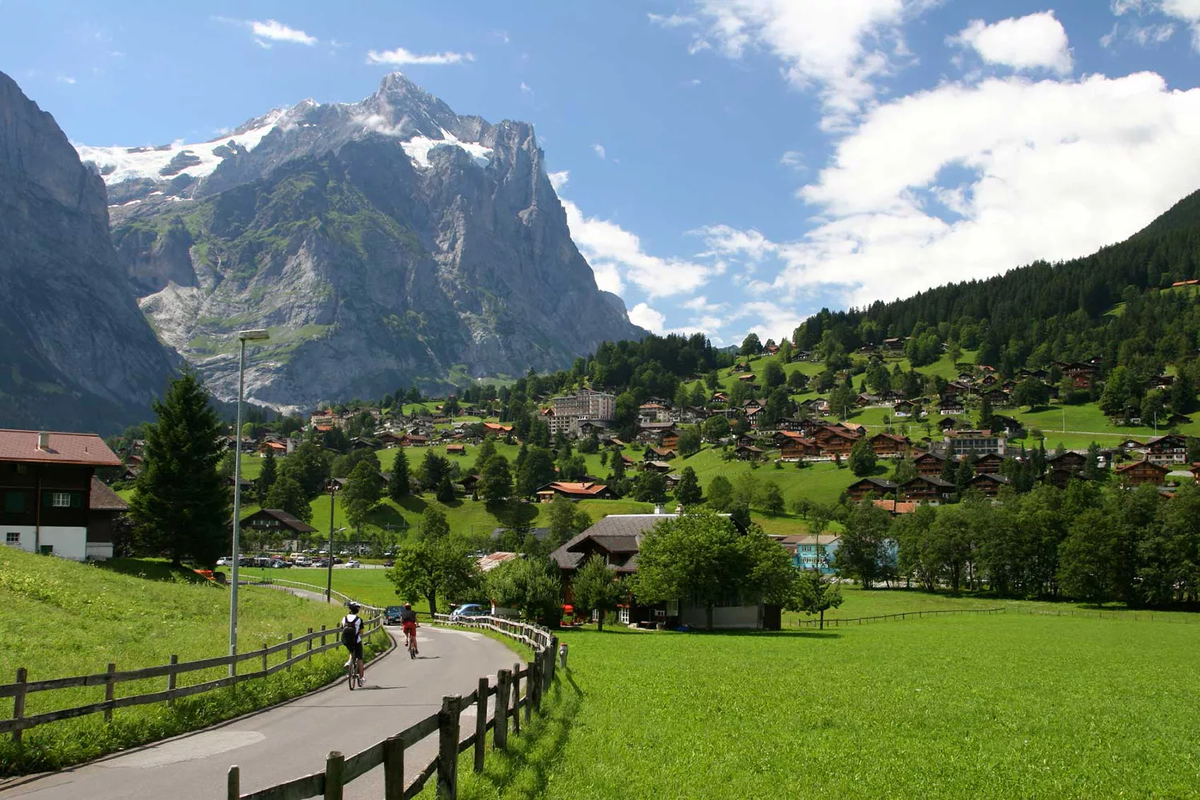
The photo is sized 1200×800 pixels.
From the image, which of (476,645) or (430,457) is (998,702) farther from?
(430,457)

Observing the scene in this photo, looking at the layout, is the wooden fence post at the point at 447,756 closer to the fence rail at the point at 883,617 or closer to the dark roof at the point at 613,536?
the dark roof at the point at 613,536

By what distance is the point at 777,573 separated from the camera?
6625cm

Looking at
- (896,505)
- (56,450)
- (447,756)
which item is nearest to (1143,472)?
(896,505)

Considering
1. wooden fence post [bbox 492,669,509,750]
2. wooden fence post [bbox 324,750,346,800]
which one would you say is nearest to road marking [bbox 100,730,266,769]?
wooden fence post [bbox 492,669,509,750]

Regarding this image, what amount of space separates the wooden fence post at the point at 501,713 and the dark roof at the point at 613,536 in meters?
61.0

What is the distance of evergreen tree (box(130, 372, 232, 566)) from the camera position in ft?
198

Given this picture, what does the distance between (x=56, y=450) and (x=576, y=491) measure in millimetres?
133536

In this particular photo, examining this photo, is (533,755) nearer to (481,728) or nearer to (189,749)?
(481,728)

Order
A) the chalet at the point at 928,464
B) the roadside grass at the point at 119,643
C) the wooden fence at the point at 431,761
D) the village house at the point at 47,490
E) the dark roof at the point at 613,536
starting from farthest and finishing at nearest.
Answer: the chalet at the point at 928,464
the dark roof at the point at 613,536
the village house at the point at 47,490
the roadside grass at the point at 119,643
the wooden fence at the point at 431,761

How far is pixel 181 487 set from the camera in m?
61.1

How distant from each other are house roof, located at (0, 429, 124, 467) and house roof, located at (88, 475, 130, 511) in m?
2.84

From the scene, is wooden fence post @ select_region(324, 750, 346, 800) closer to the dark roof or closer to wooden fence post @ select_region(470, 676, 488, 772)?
wooden fence post @ select_region(470, 676, 488, 772)

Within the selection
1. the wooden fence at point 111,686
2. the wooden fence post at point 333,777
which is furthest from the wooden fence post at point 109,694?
the wooden fence post at point 333,777

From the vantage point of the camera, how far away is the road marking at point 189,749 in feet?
48.0
